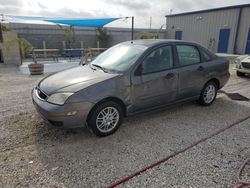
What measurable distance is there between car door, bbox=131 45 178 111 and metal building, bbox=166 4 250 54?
15.1 meters

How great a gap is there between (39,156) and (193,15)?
20075 mm

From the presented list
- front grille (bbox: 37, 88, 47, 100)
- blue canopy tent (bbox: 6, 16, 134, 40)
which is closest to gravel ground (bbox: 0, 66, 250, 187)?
front grille (bbox: 37, 88, 47, 100)

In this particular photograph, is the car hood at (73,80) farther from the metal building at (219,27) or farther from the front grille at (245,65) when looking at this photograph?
the metal building at (219,27)

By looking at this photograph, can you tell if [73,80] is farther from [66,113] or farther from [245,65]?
[245,65]

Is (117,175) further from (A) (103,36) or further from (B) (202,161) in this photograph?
(A) (103,36)

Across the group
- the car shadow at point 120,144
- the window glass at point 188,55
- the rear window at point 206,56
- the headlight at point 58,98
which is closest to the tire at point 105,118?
the car shadow at point 120,144

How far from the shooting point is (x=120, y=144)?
3074mm

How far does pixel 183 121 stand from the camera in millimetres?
3893

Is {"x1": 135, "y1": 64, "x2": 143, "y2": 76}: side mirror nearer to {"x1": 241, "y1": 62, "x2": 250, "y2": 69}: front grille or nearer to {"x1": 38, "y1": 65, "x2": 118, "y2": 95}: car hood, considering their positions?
{"x1": 38, "y1": 65, "x2": 118, "y2": 95}: car hood

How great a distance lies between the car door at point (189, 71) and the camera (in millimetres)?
4023

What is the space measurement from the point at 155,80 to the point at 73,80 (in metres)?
1.39

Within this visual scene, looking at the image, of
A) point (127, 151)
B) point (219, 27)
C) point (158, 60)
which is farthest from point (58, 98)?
point (219, 27)

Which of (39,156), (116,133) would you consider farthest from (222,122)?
(39,156)

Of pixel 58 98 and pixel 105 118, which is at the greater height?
pixel 58 98
